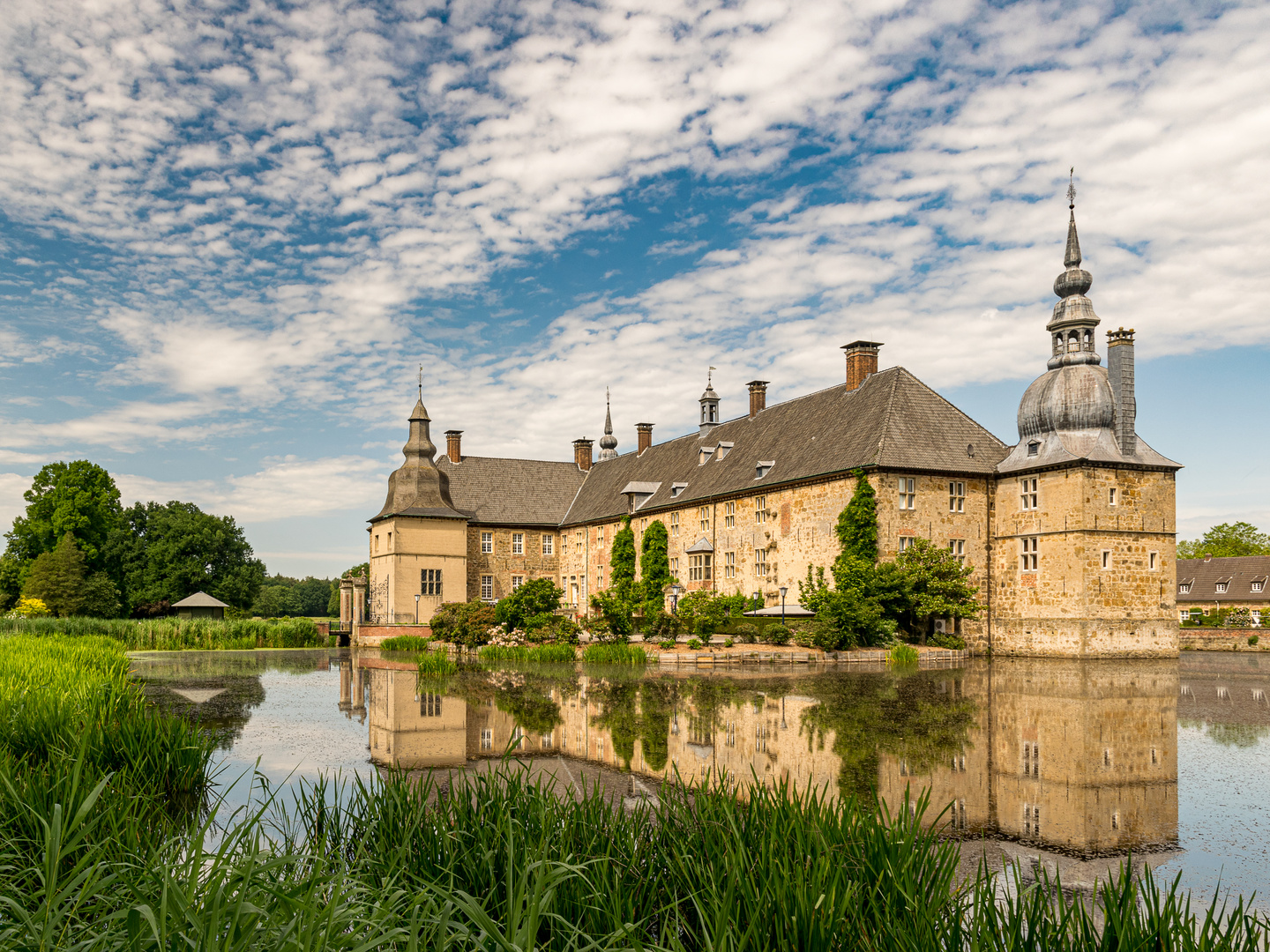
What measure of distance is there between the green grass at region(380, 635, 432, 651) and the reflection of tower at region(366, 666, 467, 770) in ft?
43.7

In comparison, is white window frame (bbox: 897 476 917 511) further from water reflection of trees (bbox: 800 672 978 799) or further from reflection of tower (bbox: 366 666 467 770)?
reflection of tower (bbox: 366 666 467 770)

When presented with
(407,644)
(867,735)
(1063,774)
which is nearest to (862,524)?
(407,644)

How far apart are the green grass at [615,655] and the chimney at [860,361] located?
15941mm

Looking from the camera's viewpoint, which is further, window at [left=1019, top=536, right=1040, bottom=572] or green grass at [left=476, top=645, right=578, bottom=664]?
window at [left=1019, top=536, right=1040, bottom=572]

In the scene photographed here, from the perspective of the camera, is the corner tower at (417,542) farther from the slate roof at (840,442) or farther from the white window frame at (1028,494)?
the white window frame at (1028,494)

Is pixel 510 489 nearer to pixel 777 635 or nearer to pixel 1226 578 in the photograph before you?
pixel 777 635

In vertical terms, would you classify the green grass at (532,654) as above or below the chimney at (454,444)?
below

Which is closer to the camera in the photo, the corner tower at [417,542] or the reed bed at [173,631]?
the reed bed at [173,631]

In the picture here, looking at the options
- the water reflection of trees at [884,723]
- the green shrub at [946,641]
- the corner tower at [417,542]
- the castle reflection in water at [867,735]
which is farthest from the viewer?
the corner tower at [417,542]

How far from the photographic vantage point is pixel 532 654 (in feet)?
82.3

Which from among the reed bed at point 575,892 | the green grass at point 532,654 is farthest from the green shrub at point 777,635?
the reed bed at point 575,892

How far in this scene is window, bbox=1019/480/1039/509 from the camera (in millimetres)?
29625

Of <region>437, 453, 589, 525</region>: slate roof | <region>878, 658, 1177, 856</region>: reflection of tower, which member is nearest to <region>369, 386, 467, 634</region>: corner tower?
<region>437, 453, 589, 525</region>: slate roof

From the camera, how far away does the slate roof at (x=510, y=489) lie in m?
48.4
